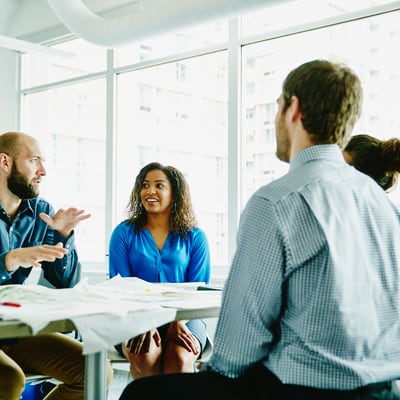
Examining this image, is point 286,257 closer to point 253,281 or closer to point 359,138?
point 253,281

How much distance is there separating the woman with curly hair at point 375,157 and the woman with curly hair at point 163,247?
105cm

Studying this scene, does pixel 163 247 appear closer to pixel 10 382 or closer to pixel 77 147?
pixel 10 382

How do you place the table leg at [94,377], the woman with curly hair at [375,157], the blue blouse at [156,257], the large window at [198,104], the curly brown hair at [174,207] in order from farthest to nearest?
the large window at [198,104]
the curly brown hair at [174,207]
the blue blouse at [156,257]
the woman with curly hair at [375,157]
the table leg at [94,377]

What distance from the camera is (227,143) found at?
15.9 feet

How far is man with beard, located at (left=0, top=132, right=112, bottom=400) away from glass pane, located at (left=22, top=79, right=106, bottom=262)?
308 cm

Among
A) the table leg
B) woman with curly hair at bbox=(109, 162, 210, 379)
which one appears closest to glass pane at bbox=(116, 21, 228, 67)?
woman with curly hair at bbox=(109, 162, 210, 379)

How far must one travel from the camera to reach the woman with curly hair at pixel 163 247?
273cm

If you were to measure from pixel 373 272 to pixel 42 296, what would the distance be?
1.04 metres

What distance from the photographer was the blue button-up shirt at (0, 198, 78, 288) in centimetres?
257

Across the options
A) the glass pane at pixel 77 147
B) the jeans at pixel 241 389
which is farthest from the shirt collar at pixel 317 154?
the glass pane at pixel 77 147

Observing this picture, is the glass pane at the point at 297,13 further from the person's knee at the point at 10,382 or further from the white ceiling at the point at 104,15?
the person's knee at the point at 10,382

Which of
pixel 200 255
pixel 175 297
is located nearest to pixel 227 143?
pixel 200 255

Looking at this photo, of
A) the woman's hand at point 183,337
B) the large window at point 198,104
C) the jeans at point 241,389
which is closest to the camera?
the jeans at point 241,389

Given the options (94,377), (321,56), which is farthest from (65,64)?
(94,377)
